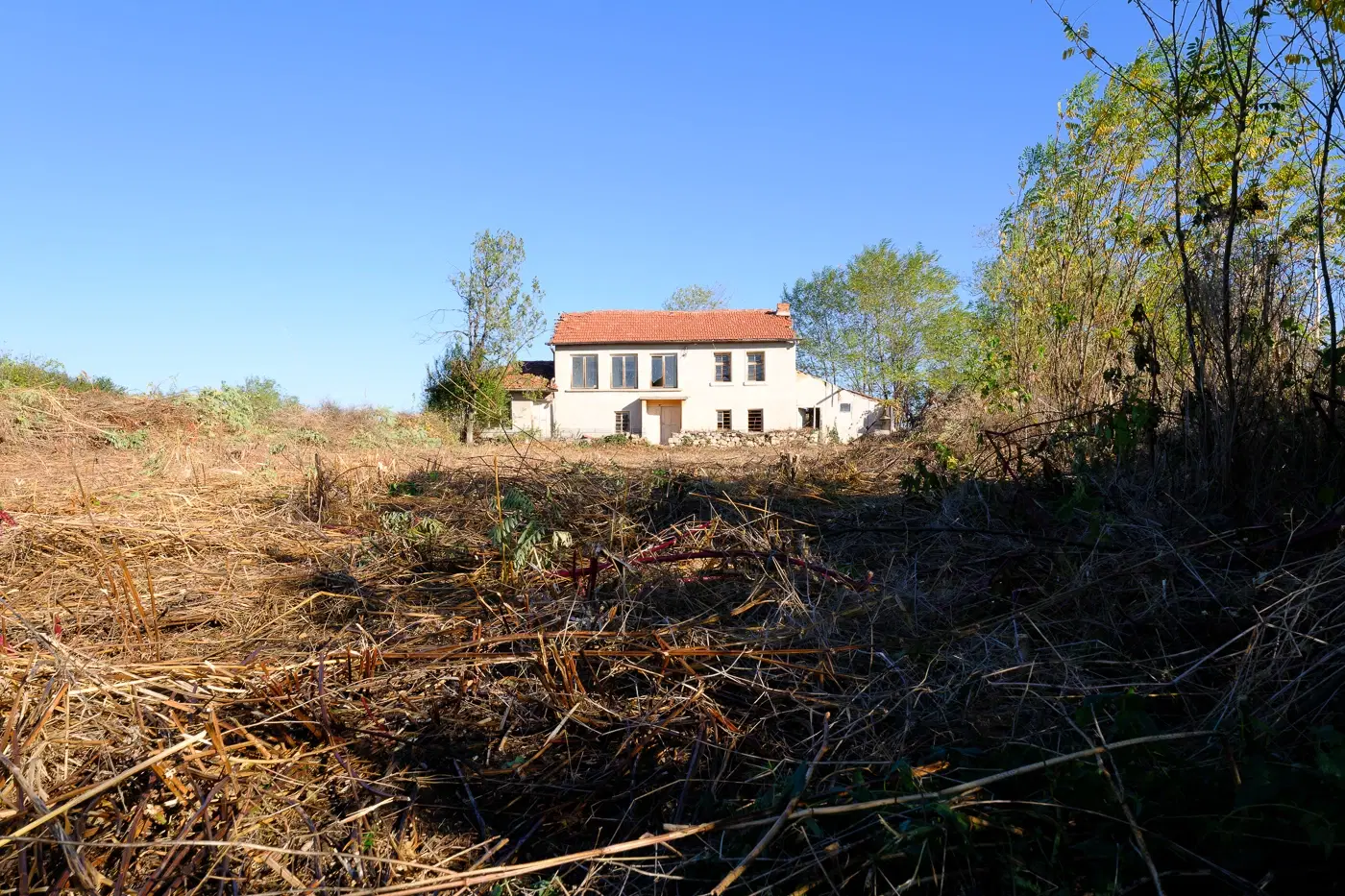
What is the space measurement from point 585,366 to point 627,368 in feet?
6.59

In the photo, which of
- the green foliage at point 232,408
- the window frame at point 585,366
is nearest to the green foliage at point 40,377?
the green foliage at point 232,408

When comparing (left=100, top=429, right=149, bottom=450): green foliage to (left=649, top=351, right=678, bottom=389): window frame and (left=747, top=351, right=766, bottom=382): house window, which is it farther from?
(left=747, top=351, right=766, bottom=382): house window

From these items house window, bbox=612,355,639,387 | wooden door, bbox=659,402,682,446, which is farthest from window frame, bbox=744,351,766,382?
house window, bbox=612,355,639,387

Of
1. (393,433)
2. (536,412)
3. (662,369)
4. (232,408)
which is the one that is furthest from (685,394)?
(232,408)

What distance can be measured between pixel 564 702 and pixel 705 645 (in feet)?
1.69

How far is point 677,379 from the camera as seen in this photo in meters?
35.7

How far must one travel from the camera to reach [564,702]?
2314 millimetres

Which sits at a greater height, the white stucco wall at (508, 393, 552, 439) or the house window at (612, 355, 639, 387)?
the house window at (612, 355, 639, 387)

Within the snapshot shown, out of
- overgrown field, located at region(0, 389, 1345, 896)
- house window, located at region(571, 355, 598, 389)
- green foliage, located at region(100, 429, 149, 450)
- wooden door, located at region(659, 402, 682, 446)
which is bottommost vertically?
overgrown field, located at region(0, 389, 1345, 896)

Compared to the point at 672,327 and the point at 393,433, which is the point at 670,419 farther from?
the point at 393,433

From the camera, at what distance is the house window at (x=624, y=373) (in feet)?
117

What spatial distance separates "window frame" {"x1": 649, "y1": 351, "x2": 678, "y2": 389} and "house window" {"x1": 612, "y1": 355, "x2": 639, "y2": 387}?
2.69ft

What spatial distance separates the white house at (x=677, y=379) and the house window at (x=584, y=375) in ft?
0.15

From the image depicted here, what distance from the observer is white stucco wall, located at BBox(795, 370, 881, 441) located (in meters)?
35.8
